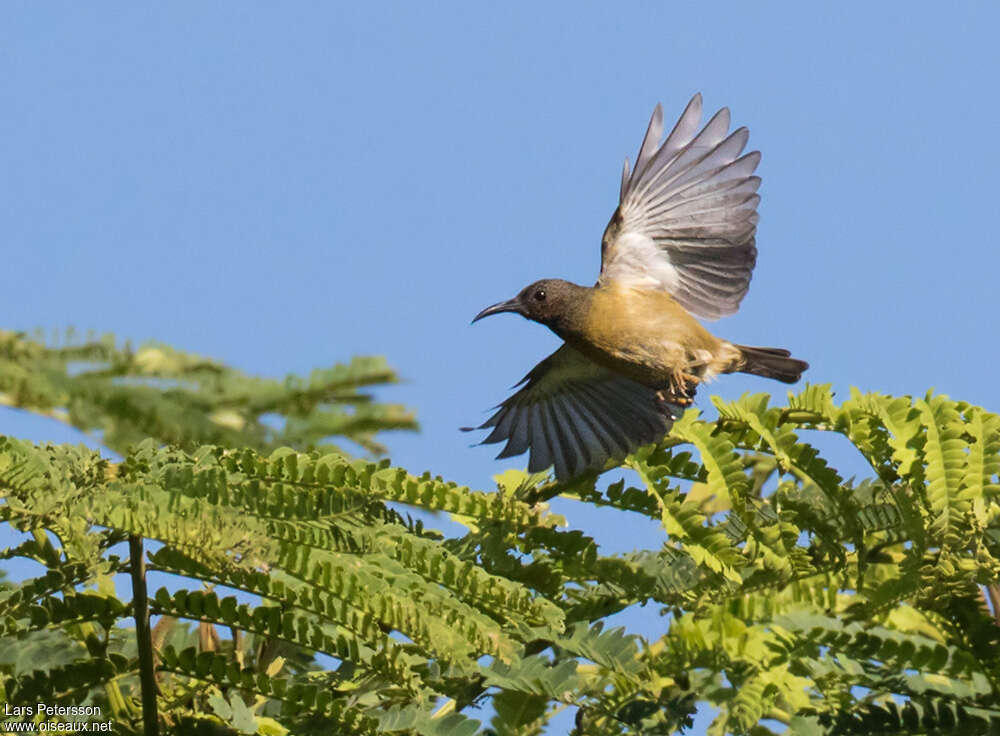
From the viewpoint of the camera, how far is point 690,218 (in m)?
5.71

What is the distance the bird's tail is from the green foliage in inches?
96.3

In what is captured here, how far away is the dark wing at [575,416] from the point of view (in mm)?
4367

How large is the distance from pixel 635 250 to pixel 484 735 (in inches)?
139

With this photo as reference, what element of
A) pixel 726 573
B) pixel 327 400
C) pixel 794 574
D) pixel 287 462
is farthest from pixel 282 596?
pixel 327 400

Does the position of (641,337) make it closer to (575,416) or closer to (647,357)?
(647,357)

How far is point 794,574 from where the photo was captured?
9.81 feet

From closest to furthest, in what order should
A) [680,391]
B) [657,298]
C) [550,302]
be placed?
[680,391], [550,302], [657,298]

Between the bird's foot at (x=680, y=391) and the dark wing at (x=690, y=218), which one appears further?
the dark wing at (x=690, y=218)

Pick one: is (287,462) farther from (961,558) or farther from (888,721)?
(961,558)

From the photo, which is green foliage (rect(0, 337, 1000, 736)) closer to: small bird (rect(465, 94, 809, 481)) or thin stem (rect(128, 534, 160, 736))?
thin stem (rect(128, 534, 160, 736))

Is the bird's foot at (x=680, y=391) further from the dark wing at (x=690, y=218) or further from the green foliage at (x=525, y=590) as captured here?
the green foliage at (x=525, y=590)

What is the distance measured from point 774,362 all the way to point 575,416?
1.18 m

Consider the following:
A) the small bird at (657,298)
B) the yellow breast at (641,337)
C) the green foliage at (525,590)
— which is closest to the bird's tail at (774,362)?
the small bird at (657,298)

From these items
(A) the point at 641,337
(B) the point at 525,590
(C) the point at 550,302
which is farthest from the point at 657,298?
(B) the point at 525,590
